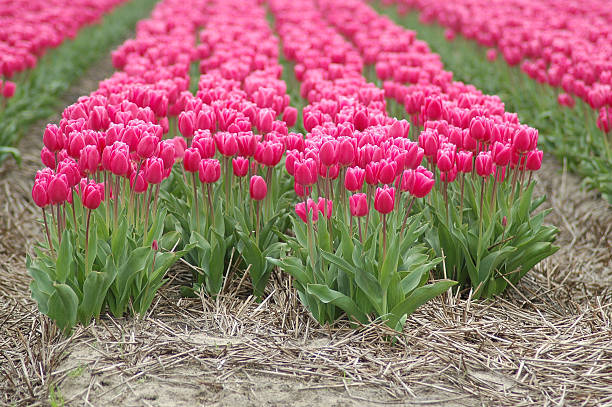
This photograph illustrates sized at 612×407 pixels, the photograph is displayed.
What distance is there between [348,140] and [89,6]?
11769mm

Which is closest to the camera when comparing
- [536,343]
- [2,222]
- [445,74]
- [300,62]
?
[536,343]

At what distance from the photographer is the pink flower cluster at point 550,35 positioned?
20.1ft

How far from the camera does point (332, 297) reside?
3309 mm

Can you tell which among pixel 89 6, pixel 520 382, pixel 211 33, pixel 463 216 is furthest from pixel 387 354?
pixel 89 6

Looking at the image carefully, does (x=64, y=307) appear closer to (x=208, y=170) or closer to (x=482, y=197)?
(x=208, y=170)

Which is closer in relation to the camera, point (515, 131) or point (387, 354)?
point (387, 354)

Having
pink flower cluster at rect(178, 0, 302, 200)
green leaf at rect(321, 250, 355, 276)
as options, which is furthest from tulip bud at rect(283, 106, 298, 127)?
green leaf at rect(321, 250, 355, 276)

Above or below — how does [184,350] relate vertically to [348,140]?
below

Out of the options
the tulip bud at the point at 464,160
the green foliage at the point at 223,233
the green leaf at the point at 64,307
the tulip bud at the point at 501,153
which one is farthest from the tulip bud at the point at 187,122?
the tulip bud at the point at 501,153

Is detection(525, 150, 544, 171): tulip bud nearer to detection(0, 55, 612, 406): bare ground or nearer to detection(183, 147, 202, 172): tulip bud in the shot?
detection(0, 55, 612, 406): bare ground

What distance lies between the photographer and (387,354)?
3.26 metres

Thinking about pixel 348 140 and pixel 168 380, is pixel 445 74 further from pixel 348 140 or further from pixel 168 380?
pixel 168 380

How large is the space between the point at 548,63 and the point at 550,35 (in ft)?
1.58

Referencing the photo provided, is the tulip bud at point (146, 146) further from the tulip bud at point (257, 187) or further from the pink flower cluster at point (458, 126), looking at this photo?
the pink flower cluster at point (458, 126)
